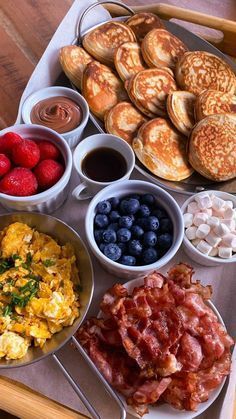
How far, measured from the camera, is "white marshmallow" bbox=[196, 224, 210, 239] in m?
1.15

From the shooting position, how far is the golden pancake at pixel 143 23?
153cm

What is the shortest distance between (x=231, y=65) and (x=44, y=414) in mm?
1289

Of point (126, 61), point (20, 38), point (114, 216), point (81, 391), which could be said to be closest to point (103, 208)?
point (114, 216)

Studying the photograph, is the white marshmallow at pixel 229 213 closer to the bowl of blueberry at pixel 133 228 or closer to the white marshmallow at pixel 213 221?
the white marshmallow at pixel 213 221

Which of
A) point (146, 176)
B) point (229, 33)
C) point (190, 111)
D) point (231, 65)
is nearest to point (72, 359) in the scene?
point (146, 176)

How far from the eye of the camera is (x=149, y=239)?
1067 mm

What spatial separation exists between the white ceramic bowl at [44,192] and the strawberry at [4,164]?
74mm

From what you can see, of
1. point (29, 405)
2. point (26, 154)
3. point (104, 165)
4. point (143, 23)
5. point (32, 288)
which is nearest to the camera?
point (29, 405)

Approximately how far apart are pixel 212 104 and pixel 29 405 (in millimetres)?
1019

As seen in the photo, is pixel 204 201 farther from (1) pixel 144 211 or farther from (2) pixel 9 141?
(2) pixel 9 141

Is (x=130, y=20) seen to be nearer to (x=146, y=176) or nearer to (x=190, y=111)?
(x=190, y=111)

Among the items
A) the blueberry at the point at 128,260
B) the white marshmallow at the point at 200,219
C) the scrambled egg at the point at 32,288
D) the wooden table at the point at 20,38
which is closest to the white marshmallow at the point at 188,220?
the white marshmallow at the point at 200,219

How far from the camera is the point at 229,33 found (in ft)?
5.15

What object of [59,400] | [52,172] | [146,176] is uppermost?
[52,172]
